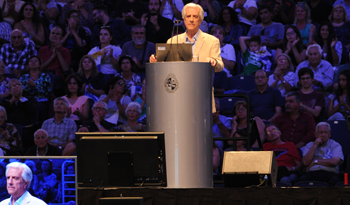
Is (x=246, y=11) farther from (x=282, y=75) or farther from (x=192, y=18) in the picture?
(x=192, y=18)

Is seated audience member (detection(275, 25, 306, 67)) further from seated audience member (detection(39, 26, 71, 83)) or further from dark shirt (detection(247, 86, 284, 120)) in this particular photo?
seated audience member (detection(39, 26, 71, 83))

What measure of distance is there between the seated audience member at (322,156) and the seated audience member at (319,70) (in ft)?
2.53

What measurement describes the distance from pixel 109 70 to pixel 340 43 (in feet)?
9.84

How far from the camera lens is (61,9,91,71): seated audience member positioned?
718 cm

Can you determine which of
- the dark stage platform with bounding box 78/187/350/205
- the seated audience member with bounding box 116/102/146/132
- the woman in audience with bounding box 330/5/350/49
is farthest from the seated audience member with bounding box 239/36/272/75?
the dark stage platform with bounding box 78/187/350/205

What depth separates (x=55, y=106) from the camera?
652cm

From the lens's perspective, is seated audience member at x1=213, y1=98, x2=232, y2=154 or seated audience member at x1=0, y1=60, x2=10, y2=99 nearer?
seated audience member at x1=213, y1=98, x2=232, y2=154

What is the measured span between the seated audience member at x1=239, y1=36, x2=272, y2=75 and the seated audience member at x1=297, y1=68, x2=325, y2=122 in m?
0.52

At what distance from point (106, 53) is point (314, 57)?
2.67m

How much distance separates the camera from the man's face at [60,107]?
650cm

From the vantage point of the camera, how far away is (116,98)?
673 centimetres

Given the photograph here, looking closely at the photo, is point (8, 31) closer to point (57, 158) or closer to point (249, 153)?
point (249, 153)

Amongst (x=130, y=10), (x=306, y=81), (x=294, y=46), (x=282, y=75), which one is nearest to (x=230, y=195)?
(x=306, y=81)

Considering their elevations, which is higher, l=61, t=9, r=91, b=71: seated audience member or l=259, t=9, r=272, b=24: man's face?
l=259, t=9, r=272, b=24: man's face
